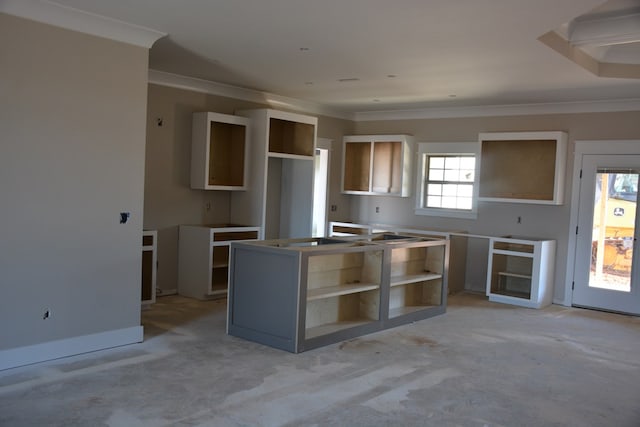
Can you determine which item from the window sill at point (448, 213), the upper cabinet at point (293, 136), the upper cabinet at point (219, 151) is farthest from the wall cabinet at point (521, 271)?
the upper cabinet at point (219, 151)

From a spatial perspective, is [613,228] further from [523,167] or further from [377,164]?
[377,164]

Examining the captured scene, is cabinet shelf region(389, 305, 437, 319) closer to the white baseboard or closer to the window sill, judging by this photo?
the window sill

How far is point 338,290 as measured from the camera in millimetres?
5199

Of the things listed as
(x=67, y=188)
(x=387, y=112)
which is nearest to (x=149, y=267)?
(x=67, y=188)

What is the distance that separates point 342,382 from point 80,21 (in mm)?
3359

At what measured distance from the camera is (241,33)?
459cm

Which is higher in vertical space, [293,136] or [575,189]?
[293,136]

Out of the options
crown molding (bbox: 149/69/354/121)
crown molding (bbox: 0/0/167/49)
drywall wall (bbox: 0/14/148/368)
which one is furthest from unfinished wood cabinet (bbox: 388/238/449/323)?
crown molding (bbox: 0/0/167/49)

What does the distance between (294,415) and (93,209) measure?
2.34 m

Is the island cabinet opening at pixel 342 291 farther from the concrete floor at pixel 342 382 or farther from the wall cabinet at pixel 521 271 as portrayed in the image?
the wall cabinet at pixel 521 271

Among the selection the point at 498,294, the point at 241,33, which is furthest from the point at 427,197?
the point at 241,33

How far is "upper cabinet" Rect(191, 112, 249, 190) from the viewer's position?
675cm

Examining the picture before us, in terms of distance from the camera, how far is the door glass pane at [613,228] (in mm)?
6871

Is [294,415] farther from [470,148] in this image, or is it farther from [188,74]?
Answer: [470,148]
